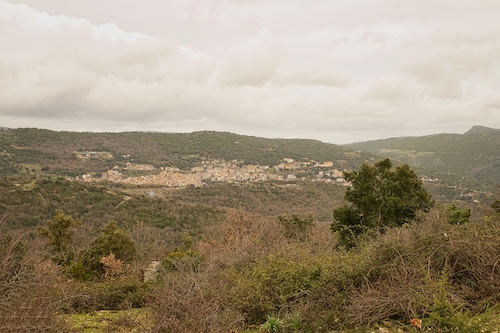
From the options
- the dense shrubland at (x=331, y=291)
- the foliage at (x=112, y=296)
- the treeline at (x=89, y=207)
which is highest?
the dense shrubland at (x=331, y=291)

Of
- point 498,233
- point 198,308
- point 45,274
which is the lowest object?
point 198,308

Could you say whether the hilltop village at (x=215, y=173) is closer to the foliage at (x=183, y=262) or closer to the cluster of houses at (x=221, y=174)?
the cluster of houses at (x=221, y=174)

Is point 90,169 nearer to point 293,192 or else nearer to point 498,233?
point 293,192

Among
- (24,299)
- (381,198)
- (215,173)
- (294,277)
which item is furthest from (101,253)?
(215,173)

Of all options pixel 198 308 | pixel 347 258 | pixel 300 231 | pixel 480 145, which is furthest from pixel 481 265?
pixel 480 145

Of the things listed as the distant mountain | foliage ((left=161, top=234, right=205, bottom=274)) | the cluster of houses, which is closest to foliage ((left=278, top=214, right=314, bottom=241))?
foliage ((left=161, top=234, right=205, bottom=274))

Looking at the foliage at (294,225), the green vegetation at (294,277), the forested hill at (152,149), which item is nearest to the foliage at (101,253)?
the green vegetation at (294,277)
